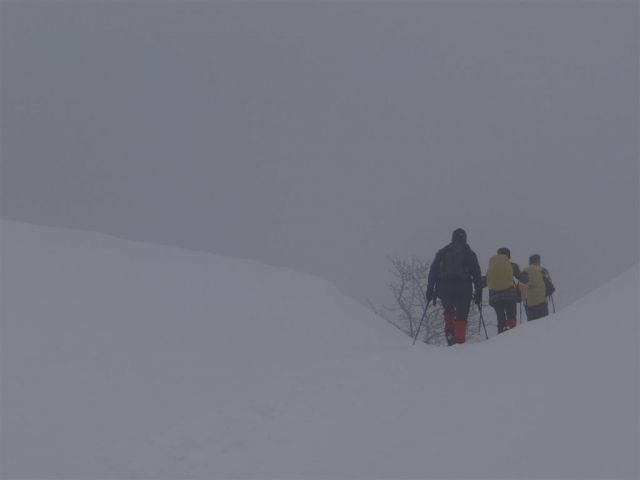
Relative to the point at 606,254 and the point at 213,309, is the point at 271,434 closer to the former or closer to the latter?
the point at 213,309

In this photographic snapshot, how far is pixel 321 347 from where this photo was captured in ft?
29.5

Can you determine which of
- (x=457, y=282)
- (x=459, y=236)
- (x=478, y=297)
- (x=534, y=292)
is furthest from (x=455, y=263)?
(x=534, y=292)

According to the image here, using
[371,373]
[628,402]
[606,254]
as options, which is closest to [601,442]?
[628,402]

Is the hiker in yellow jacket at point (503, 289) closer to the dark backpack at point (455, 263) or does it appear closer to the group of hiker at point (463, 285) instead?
the group of hiker at point (463, 285)

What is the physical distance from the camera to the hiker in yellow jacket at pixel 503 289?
11320mm

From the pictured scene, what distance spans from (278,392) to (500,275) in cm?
507

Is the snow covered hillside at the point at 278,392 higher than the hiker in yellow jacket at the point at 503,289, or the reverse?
the hiker in yellow jacket at the point at 503,289

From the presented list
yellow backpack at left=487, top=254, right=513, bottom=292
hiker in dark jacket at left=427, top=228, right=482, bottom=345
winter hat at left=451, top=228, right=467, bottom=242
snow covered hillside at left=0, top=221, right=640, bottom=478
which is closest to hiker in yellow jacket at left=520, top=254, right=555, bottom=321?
yellow backpack at left=487, top=254, right=513, bottom=292

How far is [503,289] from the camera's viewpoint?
11336 millimetres

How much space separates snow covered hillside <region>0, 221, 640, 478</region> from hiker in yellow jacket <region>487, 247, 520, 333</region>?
2.47 meters

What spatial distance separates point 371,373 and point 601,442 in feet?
8.68

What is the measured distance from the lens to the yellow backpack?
1133cm

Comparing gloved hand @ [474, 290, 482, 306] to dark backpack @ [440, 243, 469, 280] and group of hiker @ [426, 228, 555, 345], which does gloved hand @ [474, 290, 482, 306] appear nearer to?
group of hiker @ [426, 228, 555, 345]

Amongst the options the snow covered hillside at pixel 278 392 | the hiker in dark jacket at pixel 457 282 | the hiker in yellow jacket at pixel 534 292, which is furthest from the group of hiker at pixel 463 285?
the snow covered hillside at pixel 278 392
